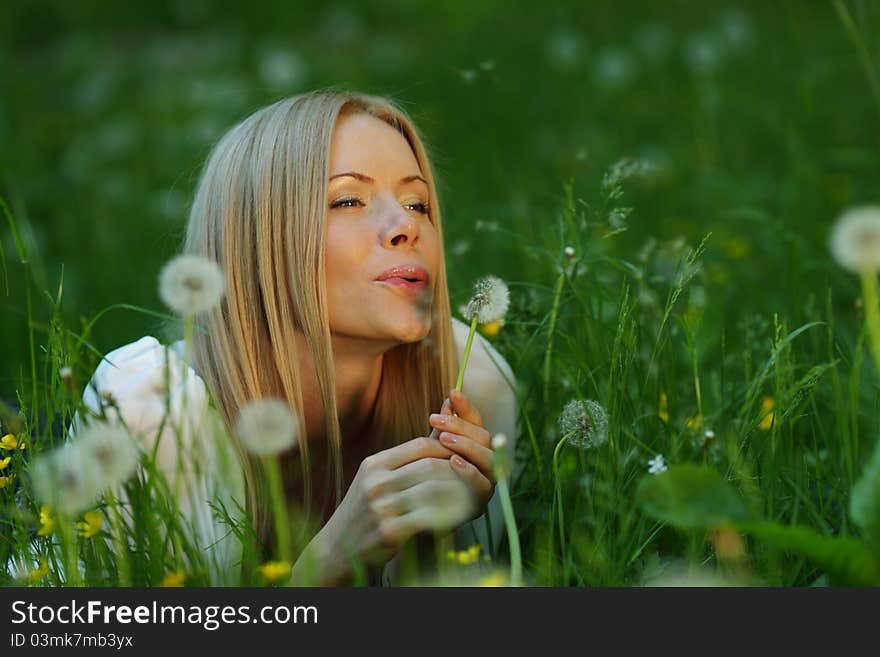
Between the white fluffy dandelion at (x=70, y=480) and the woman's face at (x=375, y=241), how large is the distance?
49 cm

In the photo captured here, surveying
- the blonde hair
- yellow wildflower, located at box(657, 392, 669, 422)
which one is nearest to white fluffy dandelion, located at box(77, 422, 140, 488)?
the blonde hair

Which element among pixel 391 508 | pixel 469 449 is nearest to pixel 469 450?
pixel 469 449

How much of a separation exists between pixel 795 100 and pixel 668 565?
9.31ft

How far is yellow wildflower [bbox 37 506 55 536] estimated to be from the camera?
1.32m

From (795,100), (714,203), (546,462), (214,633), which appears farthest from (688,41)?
(214,633)

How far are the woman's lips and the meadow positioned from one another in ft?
0.47

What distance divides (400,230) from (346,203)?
0.11 m

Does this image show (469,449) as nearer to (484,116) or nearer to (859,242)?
(859,242)

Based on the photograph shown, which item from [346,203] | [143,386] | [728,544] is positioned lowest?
[728,544]

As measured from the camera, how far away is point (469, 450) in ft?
4.68

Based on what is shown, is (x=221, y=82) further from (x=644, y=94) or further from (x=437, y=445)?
(x=437, y=445)

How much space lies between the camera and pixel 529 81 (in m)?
4.75

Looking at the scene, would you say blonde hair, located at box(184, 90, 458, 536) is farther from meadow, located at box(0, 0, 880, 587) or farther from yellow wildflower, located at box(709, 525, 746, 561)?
yellow wildflower, located at box(709, 525, 746, 561)

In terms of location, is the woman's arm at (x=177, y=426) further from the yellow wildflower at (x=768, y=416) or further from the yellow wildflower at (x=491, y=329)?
the yellow wildflower at (x=768, y=416)
